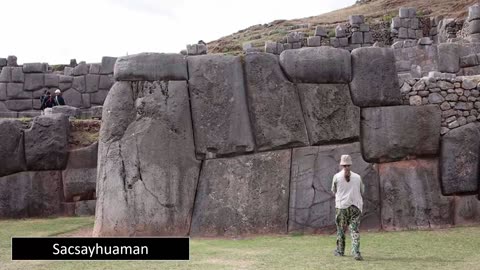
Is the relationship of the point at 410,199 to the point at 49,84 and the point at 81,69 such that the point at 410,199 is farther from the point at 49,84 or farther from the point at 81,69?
the point at 49,84

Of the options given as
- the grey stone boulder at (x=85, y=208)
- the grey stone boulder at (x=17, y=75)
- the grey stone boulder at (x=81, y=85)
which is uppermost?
the grey stone boulder at (x=17, y=75)

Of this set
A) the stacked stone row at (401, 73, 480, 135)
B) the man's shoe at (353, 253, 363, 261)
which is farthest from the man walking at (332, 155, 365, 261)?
the stacked stone row at (401, 73, 480, 135)

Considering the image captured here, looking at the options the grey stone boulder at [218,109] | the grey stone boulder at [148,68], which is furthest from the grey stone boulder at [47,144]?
the grey stone boulder at [218,109]

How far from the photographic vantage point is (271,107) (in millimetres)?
13406

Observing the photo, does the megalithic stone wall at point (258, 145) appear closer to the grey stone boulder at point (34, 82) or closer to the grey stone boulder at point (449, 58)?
the grey stone boulder at point (449, 58)

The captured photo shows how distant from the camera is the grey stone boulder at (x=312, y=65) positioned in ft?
44.5

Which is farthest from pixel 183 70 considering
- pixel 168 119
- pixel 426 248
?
pixel 426 248

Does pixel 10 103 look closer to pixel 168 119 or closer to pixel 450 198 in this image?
pixel 168 119

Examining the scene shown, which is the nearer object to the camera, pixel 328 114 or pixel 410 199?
pixel 328 114

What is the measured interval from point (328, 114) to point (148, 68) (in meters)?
3.35

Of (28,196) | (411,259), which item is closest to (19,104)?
(28,196)

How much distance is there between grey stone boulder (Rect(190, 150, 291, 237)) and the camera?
13156mm

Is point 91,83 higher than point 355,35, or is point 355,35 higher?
point 355,35

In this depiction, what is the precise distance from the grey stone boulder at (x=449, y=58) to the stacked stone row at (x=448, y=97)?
5.89m
